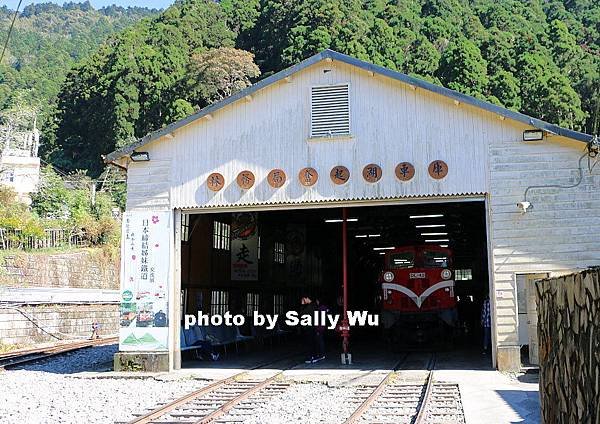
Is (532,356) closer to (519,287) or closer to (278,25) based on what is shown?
(519,287)

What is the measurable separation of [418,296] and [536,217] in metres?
5.78

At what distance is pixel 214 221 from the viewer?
21047mm

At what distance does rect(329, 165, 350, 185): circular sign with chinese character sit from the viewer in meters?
14.8

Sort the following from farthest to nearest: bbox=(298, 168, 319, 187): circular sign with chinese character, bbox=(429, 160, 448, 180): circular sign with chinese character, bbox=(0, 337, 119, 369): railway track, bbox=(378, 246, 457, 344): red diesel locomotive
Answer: bbox=(378, 246, 457, 344): red diesel locomotive < bbox=(0, 337, 119, 369): railway track < bbox=(298, 168, 319, 187): circular sign with chinese character < bbox=(429, 160, 448, 180): circular sign with chinese character

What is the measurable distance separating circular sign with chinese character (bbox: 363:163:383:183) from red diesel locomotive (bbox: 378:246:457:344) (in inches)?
221

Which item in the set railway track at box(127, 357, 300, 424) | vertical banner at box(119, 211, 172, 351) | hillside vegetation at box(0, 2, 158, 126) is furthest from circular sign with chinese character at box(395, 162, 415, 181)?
hillside vegetation at box(0, 2, 158, 126)

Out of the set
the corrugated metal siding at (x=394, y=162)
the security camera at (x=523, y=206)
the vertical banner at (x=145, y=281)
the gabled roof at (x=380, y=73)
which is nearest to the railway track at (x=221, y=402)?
the vertical banner at (x=145, y=281)

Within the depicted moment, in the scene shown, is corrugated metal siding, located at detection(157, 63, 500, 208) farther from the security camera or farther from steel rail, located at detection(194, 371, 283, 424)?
steel rail, located at detection(194, 371, 283, 424)

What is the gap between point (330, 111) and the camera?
594 inches

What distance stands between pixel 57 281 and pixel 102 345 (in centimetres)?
589

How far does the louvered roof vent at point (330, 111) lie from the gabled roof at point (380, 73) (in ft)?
1.94

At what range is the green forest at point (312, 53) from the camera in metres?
53.7

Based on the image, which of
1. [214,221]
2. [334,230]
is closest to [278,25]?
[334,230]

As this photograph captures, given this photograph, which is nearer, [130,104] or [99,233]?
[99,233]
